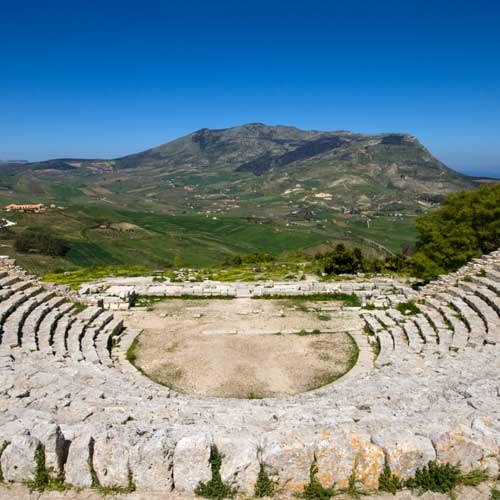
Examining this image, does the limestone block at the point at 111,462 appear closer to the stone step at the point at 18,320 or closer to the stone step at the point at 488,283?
the stone step at the point at 18,320

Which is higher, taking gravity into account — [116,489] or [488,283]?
[488,283]

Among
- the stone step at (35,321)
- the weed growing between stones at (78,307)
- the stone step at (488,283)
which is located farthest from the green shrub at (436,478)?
the weed growing between stones at (78,307)

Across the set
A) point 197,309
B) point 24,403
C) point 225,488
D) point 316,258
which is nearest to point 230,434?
point 225,488

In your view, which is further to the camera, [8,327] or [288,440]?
[8,327]

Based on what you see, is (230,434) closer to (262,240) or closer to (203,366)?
(203,366)

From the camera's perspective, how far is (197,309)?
2678 centimetres

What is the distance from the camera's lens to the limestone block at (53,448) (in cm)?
743

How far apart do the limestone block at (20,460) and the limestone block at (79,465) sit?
569 millimetres

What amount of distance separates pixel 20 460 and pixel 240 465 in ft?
12.2

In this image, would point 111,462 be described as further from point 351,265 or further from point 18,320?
point 351,265

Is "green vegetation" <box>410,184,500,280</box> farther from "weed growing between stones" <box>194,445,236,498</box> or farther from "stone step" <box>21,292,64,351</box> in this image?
"weed growing between stones" <box>194,445,236,498</box>

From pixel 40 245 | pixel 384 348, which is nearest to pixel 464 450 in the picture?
pixel 384 348

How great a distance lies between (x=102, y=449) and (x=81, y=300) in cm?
2006

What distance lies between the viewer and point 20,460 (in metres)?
7.36
